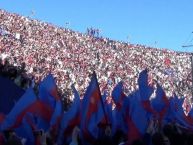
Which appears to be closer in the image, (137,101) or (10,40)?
(137,101)

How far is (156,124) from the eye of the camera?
7.40 m

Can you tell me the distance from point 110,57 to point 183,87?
3.83 metres

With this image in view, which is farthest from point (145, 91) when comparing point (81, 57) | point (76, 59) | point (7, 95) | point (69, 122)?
point (81, 57)

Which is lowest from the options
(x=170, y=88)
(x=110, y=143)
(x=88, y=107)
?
(x=110, y=143)

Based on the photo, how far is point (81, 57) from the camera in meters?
26.2

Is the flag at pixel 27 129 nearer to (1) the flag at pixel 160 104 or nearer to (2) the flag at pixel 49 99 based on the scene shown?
(2) the flag at pixel 49 99

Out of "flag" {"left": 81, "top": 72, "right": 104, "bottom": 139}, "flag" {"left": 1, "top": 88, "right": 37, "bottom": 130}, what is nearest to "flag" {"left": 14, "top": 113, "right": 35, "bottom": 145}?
"flag" {"left": 1, "top": 88, "right": 37, "bottom": 130}

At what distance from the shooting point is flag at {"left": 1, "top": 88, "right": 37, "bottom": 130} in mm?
6523

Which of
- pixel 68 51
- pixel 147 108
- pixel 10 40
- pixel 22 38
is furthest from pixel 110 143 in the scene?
pixel 68 51

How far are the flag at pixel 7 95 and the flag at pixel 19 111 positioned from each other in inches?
73.3

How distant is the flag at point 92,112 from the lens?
686 centimetres

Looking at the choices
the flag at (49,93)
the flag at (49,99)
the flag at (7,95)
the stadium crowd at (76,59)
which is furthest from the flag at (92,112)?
the stadium crowd at (76,59)

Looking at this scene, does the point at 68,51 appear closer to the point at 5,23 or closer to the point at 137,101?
the point at 5,23

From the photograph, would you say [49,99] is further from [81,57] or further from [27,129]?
[81,57]
